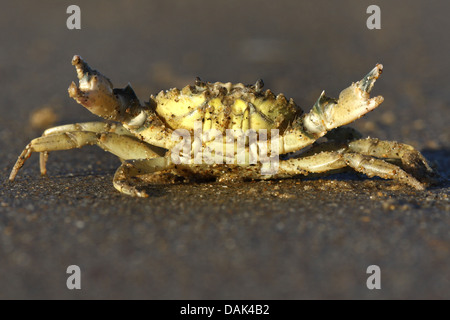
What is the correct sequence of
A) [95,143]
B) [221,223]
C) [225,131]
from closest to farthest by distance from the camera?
[221,223] → [225,131] → [95,143]

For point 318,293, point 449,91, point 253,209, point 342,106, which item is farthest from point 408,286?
point 449,91

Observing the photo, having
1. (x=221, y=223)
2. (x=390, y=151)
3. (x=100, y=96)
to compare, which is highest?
(x=100, y=96)

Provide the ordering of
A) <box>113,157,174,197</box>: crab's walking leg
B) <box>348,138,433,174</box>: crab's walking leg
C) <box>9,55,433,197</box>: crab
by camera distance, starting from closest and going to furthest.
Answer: <box>113,157,174,197</box>: crab's walking leg
<box>9,55,433,197</box>: crab
<box>348,138,433,174</box>: crab's walking leg

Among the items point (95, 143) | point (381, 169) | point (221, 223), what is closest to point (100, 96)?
point (95, 143)

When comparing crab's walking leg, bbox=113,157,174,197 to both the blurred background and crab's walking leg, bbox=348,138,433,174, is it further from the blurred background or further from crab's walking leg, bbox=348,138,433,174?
crab's walking leg, bbox=348,138,433,174

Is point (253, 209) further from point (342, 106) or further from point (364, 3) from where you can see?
point (364, 3)

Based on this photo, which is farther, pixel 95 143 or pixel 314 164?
pixel 95 143

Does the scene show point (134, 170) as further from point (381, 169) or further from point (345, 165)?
point (381, 169)

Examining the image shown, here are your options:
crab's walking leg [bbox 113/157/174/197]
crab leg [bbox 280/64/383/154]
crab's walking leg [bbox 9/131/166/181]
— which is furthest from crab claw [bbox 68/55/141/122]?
crab leg [bbox 280/64/383/154]
